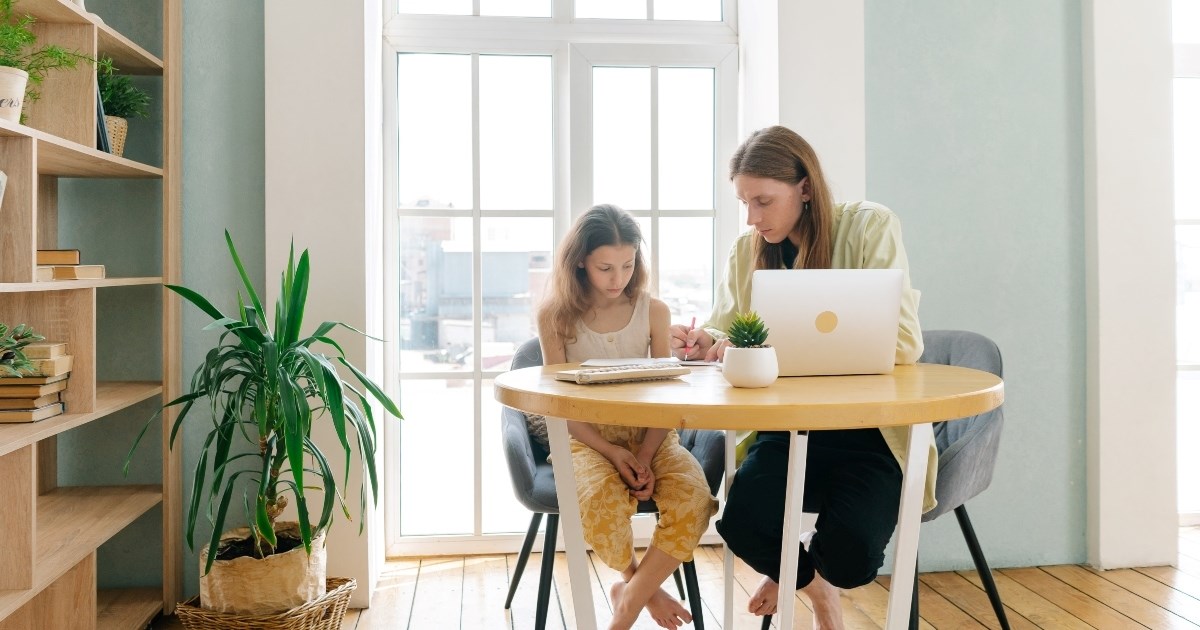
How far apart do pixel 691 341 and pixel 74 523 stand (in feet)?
5.23

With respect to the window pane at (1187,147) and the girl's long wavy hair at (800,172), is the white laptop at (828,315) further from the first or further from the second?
the window pane at (1187,147)

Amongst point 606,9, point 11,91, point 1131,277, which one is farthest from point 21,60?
point 1131,277

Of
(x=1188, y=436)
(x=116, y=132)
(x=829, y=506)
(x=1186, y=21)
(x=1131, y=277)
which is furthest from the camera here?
(x=1188, y=436)

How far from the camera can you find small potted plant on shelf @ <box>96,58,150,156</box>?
214cm

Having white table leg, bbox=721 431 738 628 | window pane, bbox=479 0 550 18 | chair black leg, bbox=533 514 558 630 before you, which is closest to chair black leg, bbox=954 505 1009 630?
white table leg, bbox=721 431 738 628

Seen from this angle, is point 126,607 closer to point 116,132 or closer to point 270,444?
point 270,444

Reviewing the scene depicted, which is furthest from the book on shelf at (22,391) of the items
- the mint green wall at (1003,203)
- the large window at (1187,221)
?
the large window at (1187,221)

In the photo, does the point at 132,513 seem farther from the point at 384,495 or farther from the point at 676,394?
the point at 676,394

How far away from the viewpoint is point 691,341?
6.19 feet

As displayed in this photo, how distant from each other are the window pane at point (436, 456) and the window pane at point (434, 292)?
9 cm

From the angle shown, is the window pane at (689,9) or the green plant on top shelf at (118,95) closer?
the green plant on top shelf at (118,95)

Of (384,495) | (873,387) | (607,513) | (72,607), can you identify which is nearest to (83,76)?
(72,607)

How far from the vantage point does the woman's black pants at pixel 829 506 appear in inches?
61.4

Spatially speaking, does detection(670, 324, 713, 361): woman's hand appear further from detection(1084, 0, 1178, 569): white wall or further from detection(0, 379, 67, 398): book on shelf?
detection(1084, 0, 1178, 569): white wall
